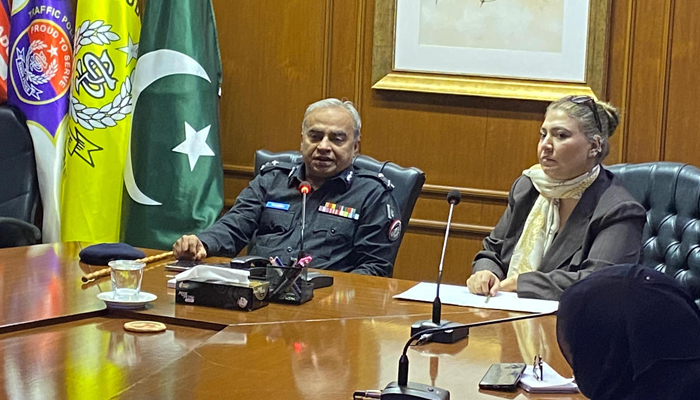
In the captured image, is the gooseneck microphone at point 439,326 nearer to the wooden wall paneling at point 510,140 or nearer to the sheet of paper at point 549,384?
the sheet of paper at point 549,384

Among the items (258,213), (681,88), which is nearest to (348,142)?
(258,213)

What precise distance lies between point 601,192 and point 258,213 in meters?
1.17

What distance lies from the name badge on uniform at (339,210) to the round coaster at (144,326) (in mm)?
1171

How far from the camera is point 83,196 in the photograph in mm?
4160

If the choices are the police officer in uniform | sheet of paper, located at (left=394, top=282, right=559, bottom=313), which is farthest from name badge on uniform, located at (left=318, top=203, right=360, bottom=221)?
sheet of paper, located at (left=394, top=282, right=559, bottom=313)

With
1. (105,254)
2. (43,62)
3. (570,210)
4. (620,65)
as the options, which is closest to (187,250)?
(105,254)

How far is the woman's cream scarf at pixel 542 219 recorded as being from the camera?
291 centimetres

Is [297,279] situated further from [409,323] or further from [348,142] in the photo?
[348,142]

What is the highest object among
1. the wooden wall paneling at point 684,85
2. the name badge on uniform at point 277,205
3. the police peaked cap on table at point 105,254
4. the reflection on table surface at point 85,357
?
the wooden wall paneling at point 684,85

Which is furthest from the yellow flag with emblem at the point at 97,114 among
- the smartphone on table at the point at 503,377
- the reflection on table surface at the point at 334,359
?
the smartphone on table at the point at 503,377

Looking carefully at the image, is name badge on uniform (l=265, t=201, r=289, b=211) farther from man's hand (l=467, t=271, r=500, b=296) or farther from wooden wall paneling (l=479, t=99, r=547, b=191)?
wooden wall paneling (l=479, t=99, r=547, b=191)

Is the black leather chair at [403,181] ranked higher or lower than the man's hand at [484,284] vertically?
higher

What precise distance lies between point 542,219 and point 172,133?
5.88 feet

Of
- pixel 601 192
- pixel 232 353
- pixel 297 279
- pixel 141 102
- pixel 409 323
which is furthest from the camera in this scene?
pixel 141 102
